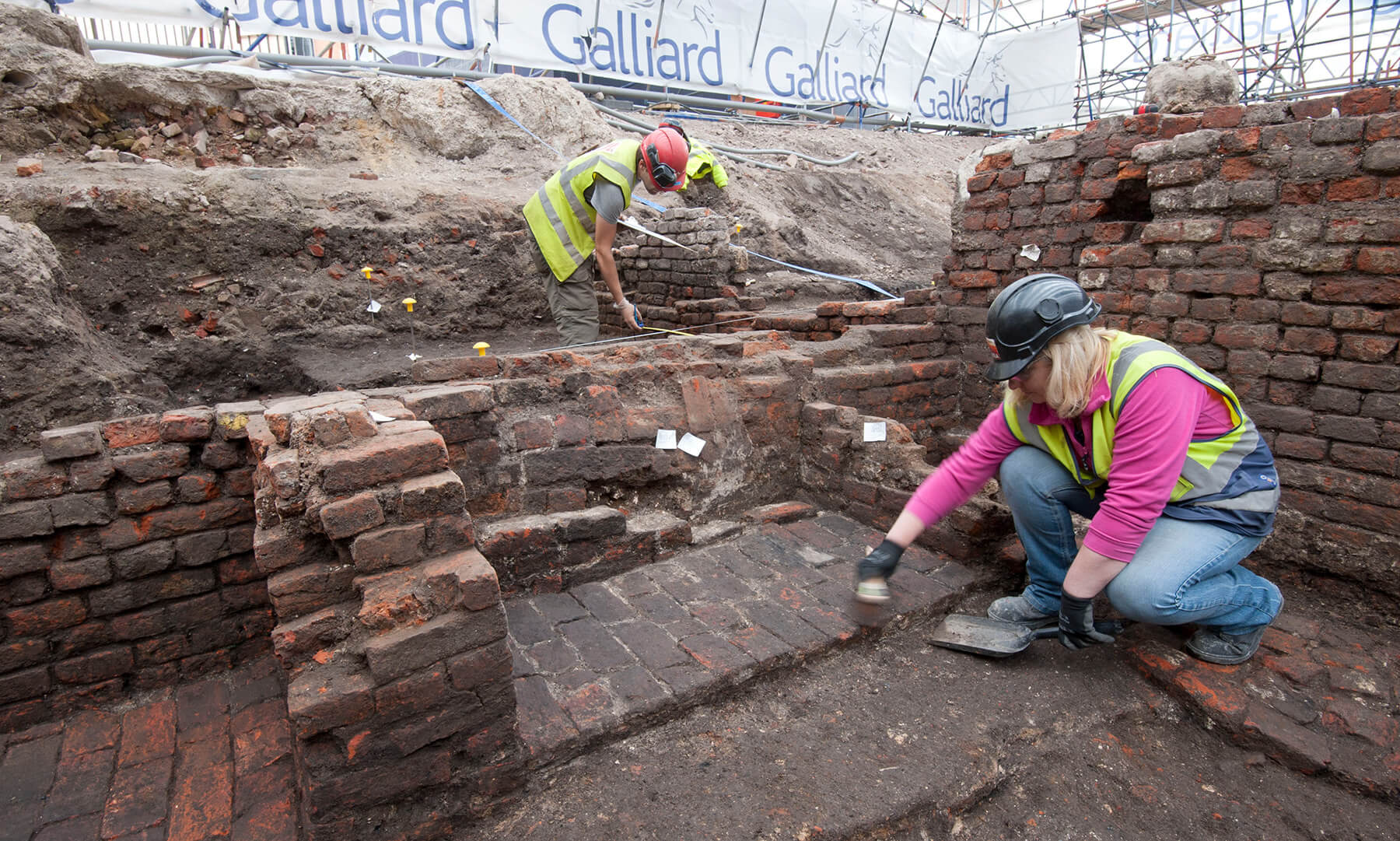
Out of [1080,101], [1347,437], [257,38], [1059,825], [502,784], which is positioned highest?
[1080,101]

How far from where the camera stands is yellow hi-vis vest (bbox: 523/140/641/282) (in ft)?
14.9

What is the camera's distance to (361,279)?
5.41 m

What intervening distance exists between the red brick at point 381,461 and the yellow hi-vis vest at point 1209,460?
6.73ft

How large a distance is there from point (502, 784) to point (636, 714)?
42 cm

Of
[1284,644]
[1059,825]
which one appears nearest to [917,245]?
[1284,644]

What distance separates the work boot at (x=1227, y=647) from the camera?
2.46 m

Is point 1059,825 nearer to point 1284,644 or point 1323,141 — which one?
point 1284,644

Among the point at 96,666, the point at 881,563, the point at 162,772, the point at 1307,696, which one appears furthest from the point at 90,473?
the point at 1307,696

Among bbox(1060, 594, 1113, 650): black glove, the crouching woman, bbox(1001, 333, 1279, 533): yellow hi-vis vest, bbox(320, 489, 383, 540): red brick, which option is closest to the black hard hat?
the crouching woman

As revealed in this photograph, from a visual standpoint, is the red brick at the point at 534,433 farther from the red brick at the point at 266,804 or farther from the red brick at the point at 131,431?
Result: the red brick at the point at 266,804

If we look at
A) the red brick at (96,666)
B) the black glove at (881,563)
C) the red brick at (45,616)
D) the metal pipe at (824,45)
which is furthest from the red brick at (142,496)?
the metal pipe at (824,45)

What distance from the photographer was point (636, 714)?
2.17m

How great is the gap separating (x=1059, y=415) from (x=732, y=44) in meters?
11.2

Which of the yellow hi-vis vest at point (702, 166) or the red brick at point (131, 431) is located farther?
the yellow hi-vis vest at point (702, 166)
